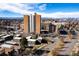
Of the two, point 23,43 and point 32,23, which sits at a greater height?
point 32,23

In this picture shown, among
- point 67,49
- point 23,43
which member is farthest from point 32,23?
point 67,49

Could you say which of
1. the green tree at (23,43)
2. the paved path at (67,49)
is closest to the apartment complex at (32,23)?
the green tree at (23,43)

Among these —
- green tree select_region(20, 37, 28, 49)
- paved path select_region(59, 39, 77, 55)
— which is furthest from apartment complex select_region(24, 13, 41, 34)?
paved path select_region(59, 39, 77, 55)

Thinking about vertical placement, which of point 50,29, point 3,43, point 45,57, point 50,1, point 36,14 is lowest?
point 45,57

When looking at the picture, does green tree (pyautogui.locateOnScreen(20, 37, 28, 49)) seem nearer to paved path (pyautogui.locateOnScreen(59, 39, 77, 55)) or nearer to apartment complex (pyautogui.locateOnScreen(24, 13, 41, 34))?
apartment complex (pyautogui.locateOnScreen(24, 13, 41, 34))

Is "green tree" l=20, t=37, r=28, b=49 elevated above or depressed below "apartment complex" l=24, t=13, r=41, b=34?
below

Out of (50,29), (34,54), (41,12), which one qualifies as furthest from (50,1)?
(34,54)

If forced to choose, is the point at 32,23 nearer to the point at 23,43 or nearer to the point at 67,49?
the point at 23,43

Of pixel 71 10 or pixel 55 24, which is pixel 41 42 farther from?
pixel 71 10
